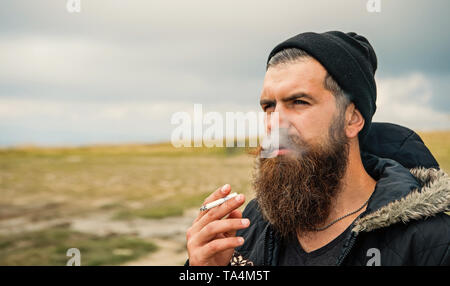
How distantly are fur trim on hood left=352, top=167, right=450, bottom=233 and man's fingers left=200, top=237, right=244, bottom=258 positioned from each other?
31.1 inches

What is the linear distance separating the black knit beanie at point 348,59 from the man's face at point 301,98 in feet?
0.31

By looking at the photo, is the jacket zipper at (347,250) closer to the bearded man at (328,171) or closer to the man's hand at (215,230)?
the bearded man at (328,171)

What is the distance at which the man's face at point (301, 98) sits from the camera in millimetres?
3012

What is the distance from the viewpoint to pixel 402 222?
2.64 m

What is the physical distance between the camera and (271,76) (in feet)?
10.3

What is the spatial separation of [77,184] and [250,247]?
26536mm

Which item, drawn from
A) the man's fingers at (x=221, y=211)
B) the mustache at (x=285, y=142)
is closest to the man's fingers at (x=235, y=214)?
the man's fingers at (x=221, y=211)

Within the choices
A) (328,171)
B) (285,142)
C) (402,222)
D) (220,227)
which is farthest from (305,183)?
(220,227)

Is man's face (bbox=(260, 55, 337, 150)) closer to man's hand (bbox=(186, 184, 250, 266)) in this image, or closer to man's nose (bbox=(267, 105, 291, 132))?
man's nose (bbox=(267, 105, 291, 132))

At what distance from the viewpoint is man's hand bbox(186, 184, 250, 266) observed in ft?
8.18

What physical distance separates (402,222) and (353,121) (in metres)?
0.95
